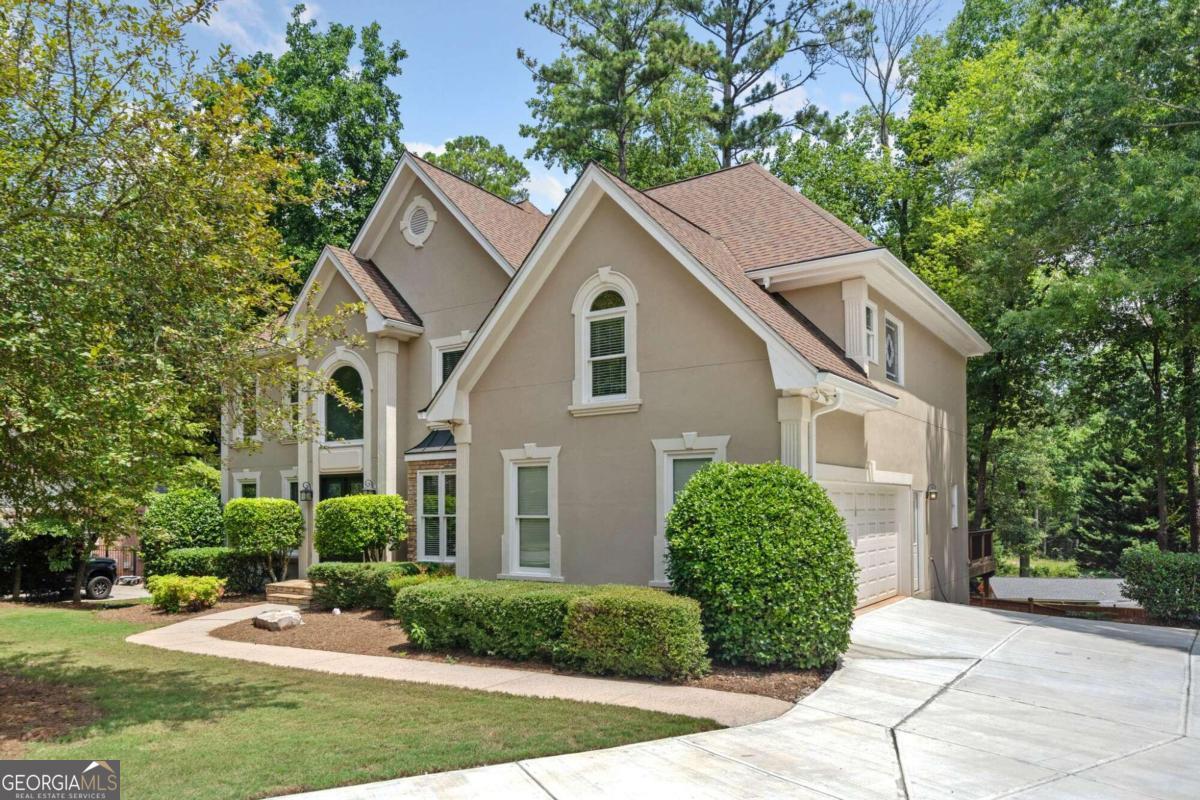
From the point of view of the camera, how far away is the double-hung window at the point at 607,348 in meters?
13.1

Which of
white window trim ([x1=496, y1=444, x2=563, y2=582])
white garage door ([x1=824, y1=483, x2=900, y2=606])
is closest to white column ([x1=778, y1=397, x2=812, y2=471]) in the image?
white garage door ([x1=824, y1=483, x2=900, y2=606])

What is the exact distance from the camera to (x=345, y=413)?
1933cm

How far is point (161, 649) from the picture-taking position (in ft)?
40.2

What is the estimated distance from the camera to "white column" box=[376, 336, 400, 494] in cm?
1827

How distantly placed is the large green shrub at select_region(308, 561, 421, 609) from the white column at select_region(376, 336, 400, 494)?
2804 mm

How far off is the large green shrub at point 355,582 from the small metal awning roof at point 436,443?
2.66 m

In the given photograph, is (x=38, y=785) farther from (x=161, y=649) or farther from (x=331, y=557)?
(x=331, y=557)

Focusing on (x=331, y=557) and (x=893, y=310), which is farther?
(x=331, y=557)

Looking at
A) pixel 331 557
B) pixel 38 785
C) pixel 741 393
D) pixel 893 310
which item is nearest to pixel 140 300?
pixel 38 785

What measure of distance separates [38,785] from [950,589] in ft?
55.4

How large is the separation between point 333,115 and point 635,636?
2805cm

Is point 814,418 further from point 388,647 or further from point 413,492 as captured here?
point 413,492

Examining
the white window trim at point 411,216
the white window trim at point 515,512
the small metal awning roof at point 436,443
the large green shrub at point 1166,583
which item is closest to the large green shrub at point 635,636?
the white window trim at point 515,512

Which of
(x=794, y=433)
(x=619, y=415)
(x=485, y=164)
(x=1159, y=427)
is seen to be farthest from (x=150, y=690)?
(x=485, y=164)
